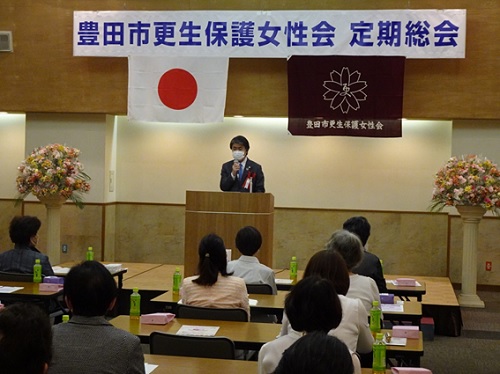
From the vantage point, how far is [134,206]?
11.6m

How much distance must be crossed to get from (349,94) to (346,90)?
2.5 inches

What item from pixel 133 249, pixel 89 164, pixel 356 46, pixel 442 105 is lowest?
pixel 133 249

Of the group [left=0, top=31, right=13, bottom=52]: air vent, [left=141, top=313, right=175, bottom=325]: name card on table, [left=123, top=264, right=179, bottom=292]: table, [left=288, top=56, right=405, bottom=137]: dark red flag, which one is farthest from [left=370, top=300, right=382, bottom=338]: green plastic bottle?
[left=0, top=31, right=13, bottom=52]: air vent

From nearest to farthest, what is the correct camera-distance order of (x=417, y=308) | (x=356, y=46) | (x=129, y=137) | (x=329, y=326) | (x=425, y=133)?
(x=329, y=326)
(x=417, y=308)
(x=356, y=46)
(x=425, y=133)
(x=129, y=137)

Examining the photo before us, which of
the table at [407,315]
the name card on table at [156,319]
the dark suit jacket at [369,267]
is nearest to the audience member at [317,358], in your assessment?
the name card on table at [156,319]

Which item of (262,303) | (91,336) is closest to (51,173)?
(262,303)

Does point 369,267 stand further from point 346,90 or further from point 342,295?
point 346,90

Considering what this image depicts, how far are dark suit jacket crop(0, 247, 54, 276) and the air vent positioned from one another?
17.6 ft

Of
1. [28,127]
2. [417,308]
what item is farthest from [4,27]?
[417,308]

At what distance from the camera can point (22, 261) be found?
21.5ft

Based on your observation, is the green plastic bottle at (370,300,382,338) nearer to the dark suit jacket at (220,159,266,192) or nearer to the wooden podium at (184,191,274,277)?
the wooden podium at (184,191,274,277)

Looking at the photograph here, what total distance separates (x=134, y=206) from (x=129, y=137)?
3.38ft

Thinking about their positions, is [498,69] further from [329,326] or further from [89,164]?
[329,326]

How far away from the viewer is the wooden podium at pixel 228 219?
771cm
